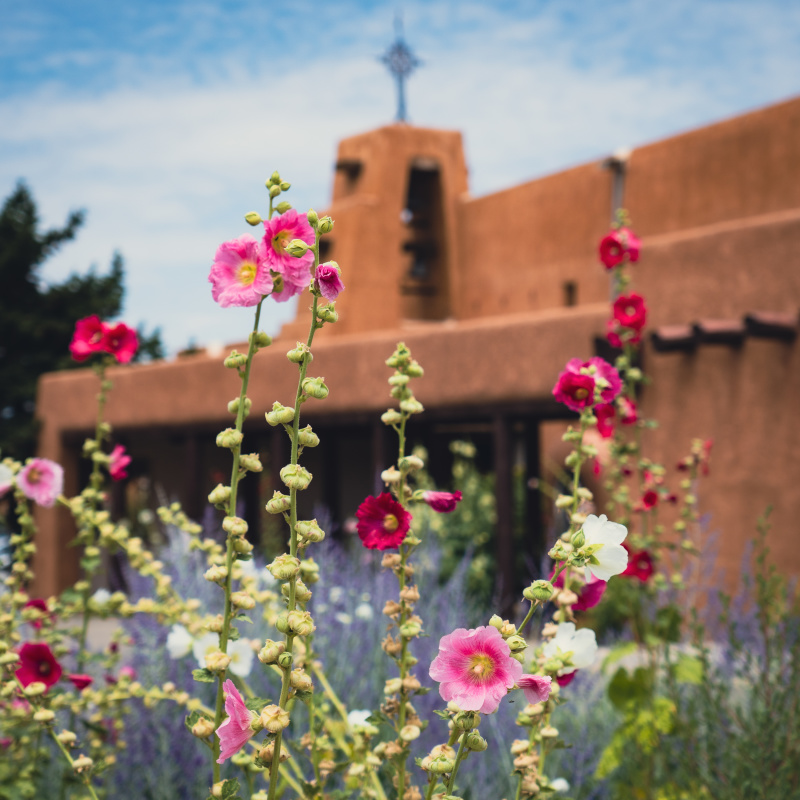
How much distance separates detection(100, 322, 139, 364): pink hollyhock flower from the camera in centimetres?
239

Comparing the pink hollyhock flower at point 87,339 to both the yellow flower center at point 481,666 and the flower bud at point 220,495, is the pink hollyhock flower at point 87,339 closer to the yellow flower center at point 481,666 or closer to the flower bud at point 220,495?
the flower bud at point 220,495

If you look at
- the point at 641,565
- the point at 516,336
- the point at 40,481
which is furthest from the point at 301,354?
the point at 516,336

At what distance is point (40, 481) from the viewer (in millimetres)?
2160

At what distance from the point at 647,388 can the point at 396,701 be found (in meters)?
5.08

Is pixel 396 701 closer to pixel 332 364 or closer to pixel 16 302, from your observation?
pixel 332 364

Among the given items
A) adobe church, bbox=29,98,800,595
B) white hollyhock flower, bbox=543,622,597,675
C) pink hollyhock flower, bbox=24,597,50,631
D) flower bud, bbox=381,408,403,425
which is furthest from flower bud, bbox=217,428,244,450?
adobe church, bbox=29,98,800,595

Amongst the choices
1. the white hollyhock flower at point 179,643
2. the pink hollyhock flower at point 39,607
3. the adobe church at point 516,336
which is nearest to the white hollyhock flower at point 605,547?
A: the white hollyhock flower at point 179,643

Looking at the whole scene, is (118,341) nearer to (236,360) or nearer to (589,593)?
(236,360)

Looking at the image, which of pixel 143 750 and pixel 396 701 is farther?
pixel 143 750

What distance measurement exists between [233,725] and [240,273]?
653mm

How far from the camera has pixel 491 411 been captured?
701cm

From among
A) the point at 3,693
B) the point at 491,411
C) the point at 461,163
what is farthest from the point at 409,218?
the point at 3,693

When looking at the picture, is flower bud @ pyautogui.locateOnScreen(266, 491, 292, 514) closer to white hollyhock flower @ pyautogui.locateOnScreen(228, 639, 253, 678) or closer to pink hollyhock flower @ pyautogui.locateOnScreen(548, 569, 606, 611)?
pink hollyhock flower @ pyautogui.locateOnScreen(548, 569, 606, 611)

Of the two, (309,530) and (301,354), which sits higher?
(301,354)
